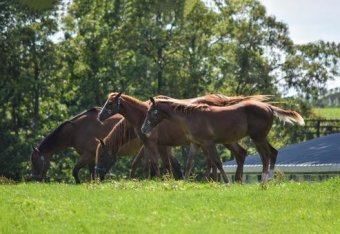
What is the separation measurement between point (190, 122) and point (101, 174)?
205 inches

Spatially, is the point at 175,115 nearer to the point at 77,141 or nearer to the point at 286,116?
the point at 286,116

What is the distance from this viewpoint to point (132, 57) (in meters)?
55.9

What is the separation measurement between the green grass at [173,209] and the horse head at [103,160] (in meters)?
7.10

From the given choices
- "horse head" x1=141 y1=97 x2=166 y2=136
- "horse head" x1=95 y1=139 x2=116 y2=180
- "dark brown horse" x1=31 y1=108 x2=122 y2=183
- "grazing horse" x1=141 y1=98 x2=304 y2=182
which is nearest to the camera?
"grazing horse" x1=141 y1=98 x2=304 y2=182

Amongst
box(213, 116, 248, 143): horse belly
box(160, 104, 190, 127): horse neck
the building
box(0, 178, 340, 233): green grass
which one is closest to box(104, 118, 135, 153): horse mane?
box(160, 104, 190, 127): horse neck

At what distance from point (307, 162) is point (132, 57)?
21.1 meters

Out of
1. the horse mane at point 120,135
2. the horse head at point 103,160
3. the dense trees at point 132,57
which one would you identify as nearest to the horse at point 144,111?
the horse mane at point 120,135

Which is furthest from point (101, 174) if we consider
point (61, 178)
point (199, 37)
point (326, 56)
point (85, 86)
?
point (326, 56)

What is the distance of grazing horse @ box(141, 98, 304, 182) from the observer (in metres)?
23.5

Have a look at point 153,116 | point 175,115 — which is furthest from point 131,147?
point 175,115

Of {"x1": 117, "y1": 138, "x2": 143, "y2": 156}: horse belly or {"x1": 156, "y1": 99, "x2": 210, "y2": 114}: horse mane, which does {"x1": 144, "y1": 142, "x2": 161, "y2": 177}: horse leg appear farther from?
{"x1": 117, "y1": 138, "x2": 143, "y2": 156}: horse belly

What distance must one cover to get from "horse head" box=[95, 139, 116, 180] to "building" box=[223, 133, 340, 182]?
9.42 m

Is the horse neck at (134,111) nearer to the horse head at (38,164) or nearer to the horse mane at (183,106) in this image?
the horse mane at (183,106)

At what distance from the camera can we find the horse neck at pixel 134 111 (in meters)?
26.1
